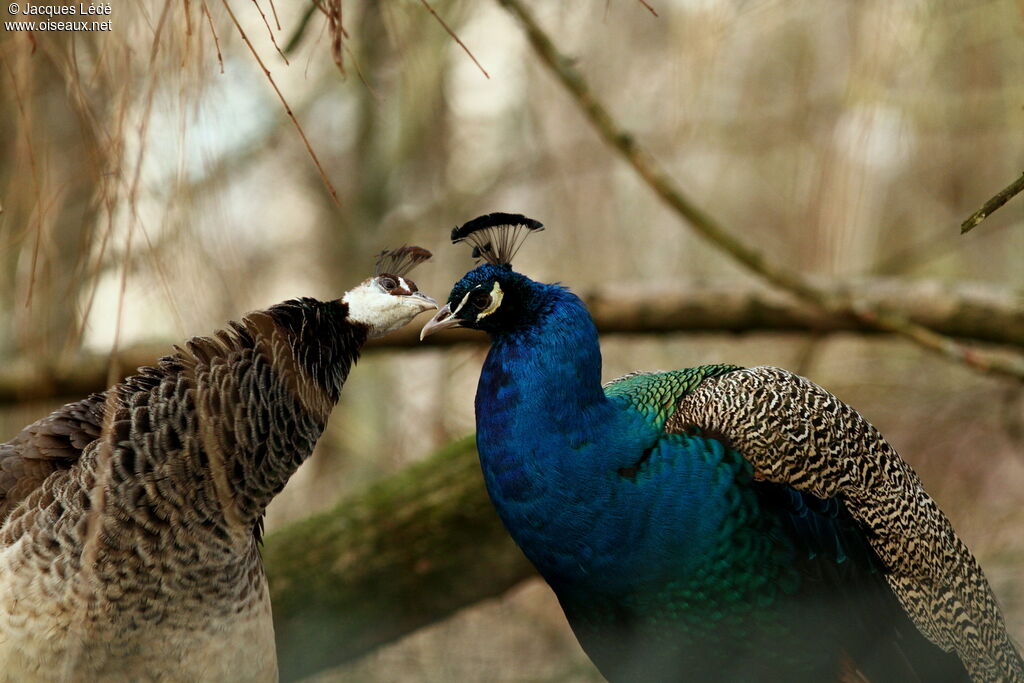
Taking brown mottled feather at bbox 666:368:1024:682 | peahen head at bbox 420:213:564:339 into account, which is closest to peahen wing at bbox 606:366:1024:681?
brown mottled feather at bbox 666:368:1024:682

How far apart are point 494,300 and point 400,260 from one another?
313 mm

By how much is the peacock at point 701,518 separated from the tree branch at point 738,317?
170 cm

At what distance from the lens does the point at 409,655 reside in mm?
4797

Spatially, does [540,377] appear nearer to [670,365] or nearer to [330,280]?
[670,365]

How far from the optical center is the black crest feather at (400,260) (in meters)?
3.04

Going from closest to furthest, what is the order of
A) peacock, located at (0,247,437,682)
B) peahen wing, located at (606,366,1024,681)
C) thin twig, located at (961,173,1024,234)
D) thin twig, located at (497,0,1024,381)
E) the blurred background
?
thin twig, located at (961,173,1024,234)
the blurred background
peacock, located at (0,247,437,682)
peahen wing, located at (606,366,1024,681)
thin twig, located at (497,0,1024,381)

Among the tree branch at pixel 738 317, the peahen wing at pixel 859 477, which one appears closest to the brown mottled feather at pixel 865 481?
the peahen wing at pixel 859 477

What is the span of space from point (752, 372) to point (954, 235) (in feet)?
12.3

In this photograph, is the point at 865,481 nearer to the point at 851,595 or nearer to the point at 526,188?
the point at 851,595

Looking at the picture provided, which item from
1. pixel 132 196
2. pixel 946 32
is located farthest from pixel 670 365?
pixel 132 196

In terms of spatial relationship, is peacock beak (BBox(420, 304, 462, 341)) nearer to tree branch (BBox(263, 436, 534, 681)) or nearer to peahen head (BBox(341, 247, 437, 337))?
peahen head (BBox(341, 247, 437, 337))

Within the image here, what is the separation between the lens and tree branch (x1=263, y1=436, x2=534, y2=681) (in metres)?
3.98

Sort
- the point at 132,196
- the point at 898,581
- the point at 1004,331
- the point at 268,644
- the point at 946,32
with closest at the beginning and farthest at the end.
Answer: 1. the point at 132,196
2. the point at 268,644
3. the point at 898,581
4. the point at 1004,331
5. the point at 946,32

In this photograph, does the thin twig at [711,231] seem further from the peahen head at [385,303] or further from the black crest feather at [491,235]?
the peahen head at [385,303]
